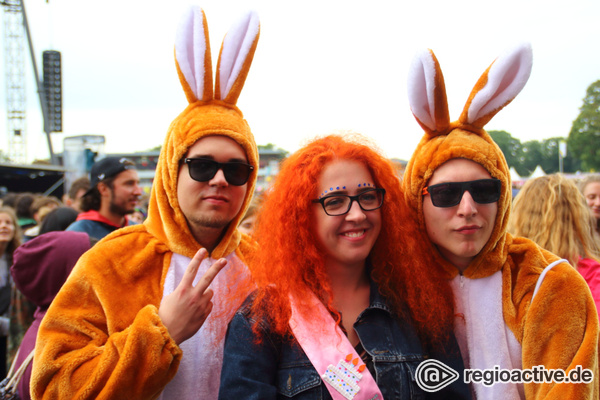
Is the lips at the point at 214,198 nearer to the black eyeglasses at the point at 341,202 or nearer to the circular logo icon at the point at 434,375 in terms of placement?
the black eyeglasses at the point at 341,202

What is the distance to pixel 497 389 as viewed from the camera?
192cm

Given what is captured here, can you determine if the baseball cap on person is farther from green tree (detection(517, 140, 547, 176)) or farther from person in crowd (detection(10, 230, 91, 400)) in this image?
green tree (detection(517, 140, 547, 176))

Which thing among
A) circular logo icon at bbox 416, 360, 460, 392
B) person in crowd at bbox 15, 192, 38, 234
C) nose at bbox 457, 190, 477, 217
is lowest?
person in crowd at bbox 15, 192, 38, 234

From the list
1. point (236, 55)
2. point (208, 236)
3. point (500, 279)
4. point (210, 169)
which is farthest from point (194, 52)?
point (500, 279)

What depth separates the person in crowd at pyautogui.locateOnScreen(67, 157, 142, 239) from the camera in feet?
12.9

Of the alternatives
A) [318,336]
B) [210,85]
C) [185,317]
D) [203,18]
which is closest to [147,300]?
[185,317]

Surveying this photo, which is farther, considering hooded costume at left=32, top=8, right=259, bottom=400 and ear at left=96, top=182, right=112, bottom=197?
ear at left=96, top=182, right=112, bottom=197

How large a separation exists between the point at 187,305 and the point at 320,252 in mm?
636

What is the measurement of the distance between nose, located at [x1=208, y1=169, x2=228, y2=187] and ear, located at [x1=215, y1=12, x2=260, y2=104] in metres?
0.50

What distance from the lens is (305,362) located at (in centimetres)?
179

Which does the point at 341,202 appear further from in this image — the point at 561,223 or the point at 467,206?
the point at 561,223

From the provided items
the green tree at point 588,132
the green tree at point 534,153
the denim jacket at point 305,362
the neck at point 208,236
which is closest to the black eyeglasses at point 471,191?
the denim jacket at point 305,362

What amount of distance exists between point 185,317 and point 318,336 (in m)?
0.59

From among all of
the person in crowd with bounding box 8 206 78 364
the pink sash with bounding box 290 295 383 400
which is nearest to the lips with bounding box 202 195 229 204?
the pink sash with bounding box 290 295 383 400
